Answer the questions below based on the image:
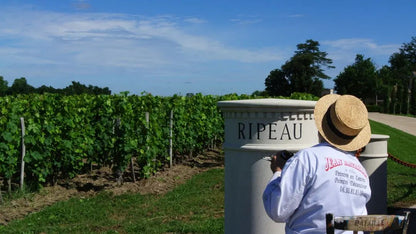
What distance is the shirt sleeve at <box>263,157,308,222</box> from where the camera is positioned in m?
2.55

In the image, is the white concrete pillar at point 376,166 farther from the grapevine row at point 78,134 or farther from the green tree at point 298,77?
the green tree at point 298,77

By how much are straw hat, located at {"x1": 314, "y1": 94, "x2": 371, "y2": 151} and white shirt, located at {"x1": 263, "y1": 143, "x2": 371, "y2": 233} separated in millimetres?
78

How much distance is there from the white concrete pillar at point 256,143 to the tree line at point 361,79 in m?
51.8

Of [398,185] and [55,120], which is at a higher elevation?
[55,120]

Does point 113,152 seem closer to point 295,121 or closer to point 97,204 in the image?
point 97,204

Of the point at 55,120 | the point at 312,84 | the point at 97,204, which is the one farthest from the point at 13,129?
the point at 312,84

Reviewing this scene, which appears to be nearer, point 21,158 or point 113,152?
point 21,158

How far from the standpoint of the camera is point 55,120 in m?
10.1

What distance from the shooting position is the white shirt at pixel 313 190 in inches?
101

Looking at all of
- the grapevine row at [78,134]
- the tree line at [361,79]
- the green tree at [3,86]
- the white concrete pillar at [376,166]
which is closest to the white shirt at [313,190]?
the white concrete pillar at [376,166]

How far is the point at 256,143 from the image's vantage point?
3975 mm

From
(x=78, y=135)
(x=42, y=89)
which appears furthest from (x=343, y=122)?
(x=42, y=89)

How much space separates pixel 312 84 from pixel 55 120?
89.7 meters

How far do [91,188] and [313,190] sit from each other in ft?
26.2
